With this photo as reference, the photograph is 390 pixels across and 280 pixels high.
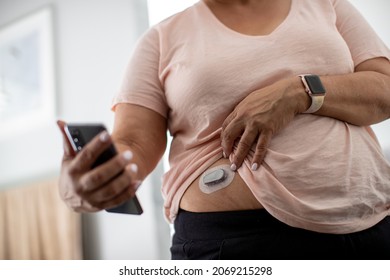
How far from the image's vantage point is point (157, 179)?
2.87 ft

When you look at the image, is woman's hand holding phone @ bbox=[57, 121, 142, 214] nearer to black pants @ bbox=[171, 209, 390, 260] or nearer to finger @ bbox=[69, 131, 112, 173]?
finger @ bbox=[69, 131, 112, 173]

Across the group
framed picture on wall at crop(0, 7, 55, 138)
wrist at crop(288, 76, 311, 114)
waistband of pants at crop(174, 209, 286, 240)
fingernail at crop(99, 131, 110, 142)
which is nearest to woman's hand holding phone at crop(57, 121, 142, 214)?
fingernail at crop(99, 131, 110, 142)

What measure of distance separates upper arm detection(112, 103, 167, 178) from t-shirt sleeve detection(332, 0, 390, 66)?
306 mm

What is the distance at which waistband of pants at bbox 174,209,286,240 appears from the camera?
18.1 inches

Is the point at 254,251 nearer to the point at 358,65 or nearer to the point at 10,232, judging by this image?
the point at 358,65

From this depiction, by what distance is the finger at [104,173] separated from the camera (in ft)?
1.27

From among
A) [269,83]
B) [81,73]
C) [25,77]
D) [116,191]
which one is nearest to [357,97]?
[269,83]

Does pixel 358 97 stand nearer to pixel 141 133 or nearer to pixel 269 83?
pixel 269 83

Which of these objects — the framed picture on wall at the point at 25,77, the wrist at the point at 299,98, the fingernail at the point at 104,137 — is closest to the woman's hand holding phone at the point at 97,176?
the fingernail at the point at 104,137

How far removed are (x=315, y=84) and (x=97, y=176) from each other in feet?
0.97

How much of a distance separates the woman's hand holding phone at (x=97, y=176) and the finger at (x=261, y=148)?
150mm

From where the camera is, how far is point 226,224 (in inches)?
18.6

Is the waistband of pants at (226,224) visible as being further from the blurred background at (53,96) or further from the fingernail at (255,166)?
the blurred background at (53,96)
